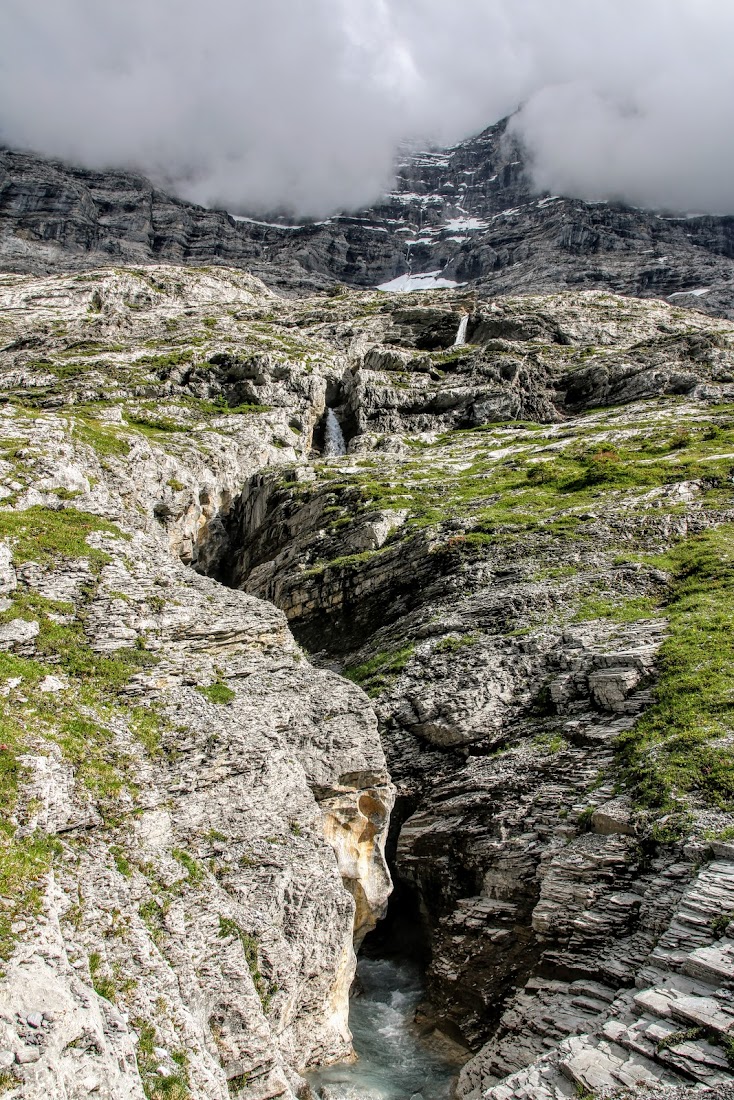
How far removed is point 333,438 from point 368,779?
6911cm

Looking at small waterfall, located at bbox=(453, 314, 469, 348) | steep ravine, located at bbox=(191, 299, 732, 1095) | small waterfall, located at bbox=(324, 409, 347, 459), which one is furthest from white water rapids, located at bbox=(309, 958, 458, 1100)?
small waterfall, located at bbox=(453, 314, 469, 348)

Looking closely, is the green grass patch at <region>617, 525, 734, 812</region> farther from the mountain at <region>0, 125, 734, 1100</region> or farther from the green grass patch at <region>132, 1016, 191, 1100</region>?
the green grass patch at <region>132, 1016, 191, 1100</region>

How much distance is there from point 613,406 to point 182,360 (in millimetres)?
60054

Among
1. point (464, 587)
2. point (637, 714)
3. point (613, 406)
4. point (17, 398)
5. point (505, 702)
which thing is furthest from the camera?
point (613, 406)

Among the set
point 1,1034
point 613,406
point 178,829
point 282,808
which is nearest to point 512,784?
point 282,808

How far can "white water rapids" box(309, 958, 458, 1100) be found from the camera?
17359mm

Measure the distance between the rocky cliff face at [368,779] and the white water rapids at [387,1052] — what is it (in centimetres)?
89

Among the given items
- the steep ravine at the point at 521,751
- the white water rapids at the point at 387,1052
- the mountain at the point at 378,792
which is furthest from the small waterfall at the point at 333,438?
the white water rapids at the point at 387,1052

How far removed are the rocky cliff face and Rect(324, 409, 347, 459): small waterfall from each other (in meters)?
36.4

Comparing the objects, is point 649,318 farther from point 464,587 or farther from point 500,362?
point 464,587

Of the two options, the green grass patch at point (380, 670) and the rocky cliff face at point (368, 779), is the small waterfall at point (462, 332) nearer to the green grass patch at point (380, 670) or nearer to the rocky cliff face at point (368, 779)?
the rocky cliff face at point (368, 779)

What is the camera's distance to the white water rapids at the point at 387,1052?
1736 centimetres

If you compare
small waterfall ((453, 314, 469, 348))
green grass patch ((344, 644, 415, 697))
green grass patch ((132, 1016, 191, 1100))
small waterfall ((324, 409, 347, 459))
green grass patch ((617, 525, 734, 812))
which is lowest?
green grass patch ((132, 1016, 191, 1100))

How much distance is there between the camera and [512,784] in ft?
73.7
